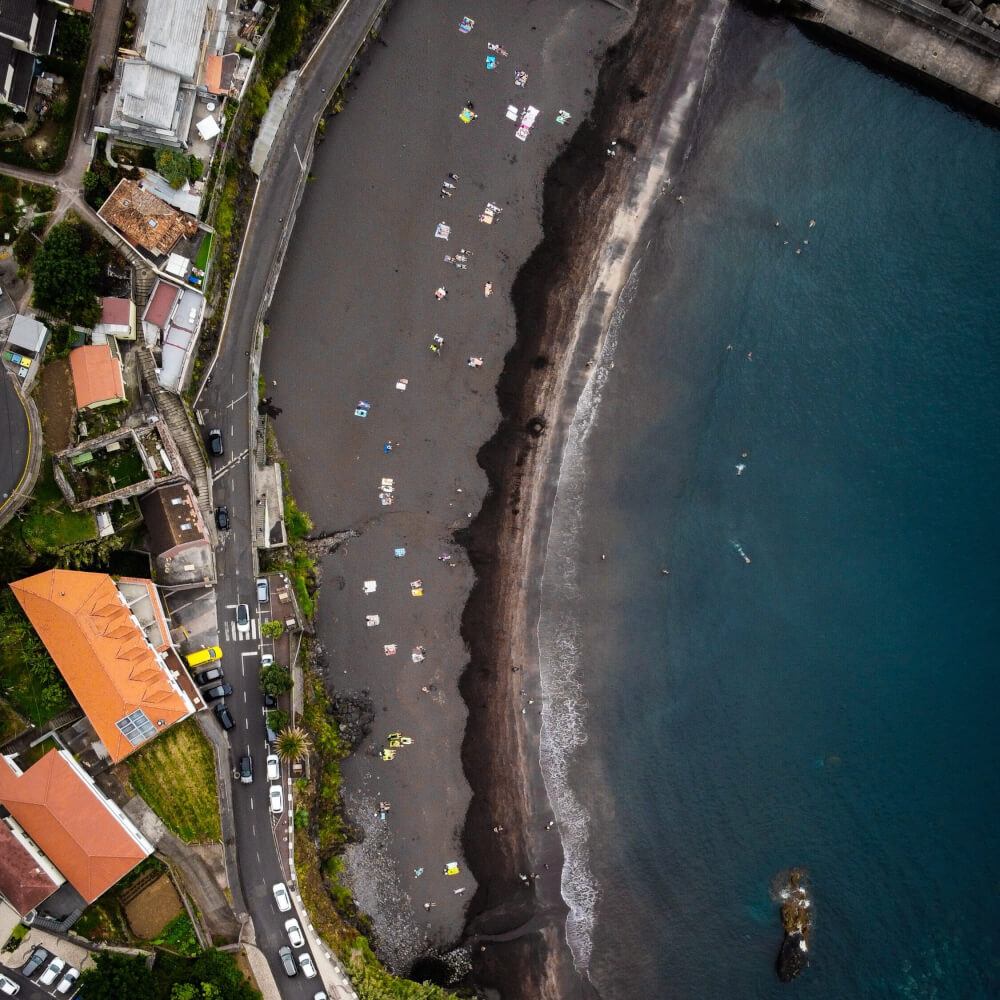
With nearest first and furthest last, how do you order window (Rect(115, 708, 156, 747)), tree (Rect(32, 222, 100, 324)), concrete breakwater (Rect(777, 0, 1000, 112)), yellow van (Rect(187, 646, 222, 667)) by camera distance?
tree (Rect(32, 222, 100, 324)) → window (Rect(115, 708, 156, 747)) → yellow van (Rect(187, 646, 222, 667)) → concrete breakwater (Rect(777, 0, 1000, 112))

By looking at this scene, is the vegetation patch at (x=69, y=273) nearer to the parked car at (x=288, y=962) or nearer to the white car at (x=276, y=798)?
the white car at (x=276, y=798)

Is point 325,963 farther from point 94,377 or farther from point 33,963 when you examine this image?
point 94,377

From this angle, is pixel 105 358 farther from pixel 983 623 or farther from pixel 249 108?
pixel 983 623

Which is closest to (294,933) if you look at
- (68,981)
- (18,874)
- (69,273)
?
(68,981)

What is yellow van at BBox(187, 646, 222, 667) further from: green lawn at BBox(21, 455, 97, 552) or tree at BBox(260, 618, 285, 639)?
green lawn at BBox(21, 455, 97, 552)

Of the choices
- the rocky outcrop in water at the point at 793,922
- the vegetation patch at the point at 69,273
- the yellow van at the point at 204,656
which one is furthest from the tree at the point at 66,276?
the rocky outcrop in water at the point at 793,922

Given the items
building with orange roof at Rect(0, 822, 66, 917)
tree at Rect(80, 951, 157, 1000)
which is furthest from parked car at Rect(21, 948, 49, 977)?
tree at Rect(80, 951, 157, 1000)
